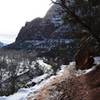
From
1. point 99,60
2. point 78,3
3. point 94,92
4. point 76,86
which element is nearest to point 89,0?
point 78,3

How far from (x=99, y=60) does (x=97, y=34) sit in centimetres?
442

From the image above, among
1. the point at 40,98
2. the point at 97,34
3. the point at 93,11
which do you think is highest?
the point at 93,11

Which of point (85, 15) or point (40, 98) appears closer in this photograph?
point (40, 98)

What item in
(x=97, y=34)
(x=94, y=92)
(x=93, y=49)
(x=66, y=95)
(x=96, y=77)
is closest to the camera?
(x=94, y=92)

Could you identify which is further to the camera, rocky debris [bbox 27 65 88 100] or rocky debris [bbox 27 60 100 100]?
rocky debris [bbox 27 65 88 100]

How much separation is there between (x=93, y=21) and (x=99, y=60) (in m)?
4.07

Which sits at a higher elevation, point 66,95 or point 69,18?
point 69,18

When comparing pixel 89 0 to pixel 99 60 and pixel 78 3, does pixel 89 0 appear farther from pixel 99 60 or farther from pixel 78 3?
pixel 99 60

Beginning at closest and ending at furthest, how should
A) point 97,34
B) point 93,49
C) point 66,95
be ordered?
point 66,95 < point 97,34 < point 93,49

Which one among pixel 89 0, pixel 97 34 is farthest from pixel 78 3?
pixel 97 34

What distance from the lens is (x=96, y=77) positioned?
18.7 metres

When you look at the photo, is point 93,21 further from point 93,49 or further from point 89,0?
point 93,49

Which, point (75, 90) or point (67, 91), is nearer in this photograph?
point (75, 90)

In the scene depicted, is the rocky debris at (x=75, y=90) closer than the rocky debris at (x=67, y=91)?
Yes
